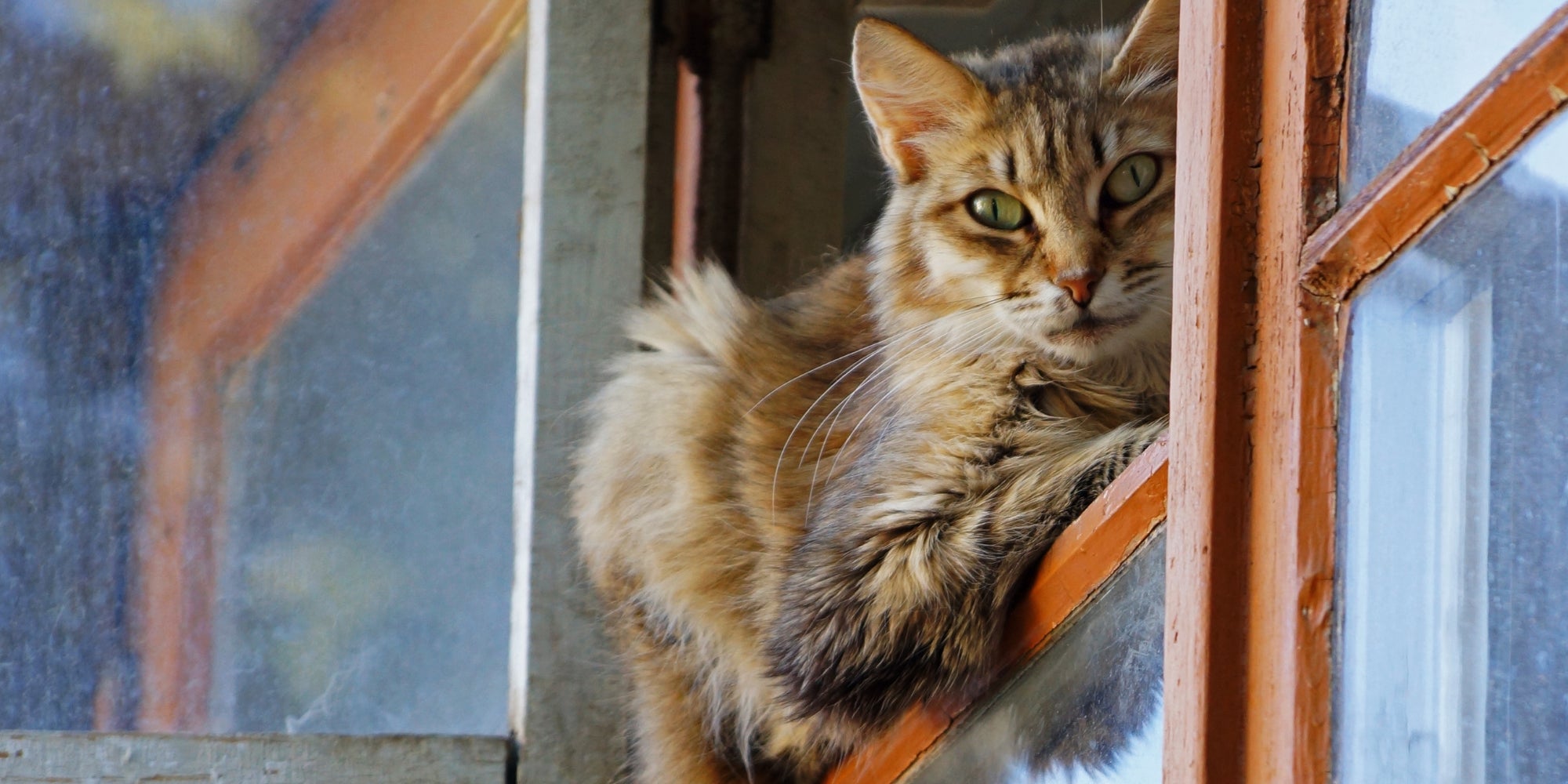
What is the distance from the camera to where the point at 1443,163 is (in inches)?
28.0

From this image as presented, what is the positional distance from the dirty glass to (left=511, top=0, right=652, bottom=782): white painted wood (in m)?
0.09

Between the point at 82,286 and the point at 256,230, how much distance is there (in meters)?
0.25

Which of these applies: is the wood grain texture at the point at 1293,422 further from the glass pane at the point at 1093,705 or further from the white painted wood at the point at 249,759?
the white painted wood at the point at 249,759

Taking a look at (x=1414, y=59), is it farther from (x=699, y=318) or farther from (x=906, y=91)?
(x=699, y=318)

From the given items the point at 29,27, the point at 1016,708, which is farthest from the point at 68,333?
the point at 1016,708

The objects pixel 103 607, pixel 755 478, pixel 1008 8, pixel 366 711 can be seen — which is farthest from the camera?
pixel 1008 8

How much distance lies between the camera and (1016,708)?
50.0 inches

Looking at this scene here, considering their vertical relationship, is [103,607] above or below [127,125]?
below

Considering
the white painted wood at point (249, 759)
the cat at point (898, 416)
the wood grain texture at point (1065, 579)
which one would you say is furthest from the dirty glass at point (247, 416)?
the wood grain texture at point (1065, 579)

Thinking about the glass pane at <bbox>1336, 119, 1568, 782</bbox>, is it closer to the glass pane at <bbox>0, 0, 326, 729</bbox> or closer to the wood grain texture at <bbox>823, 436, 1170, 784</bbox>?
the wood grain texture at <bbox>823, 436, 1170, 784</bbox>

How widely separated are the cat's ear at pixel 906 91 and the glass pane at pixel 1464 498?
36.7 inches

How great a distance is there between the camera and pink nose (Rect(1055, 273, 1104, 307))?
1423mm

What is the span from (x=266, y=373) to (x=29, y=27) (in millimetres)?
591

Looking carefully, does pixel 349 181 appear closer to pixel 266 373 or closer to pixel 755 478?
pixel 266 373
